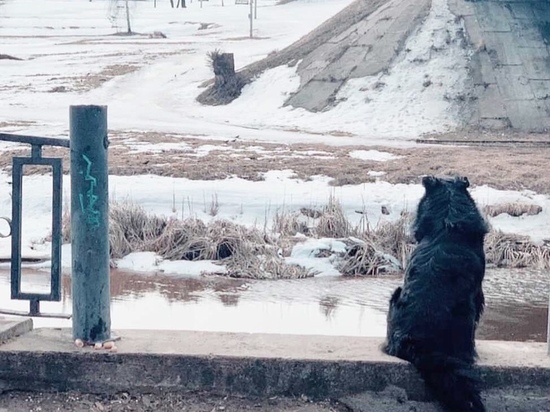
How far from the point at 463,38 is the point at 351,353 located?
2378cm

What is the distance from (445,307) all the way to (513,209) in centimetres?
825

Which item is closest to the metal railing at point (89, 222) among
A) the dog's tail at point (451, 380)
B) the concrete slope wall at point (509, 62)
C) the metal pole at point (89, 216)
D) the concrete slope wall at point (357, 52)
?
the metal pole at point (89, 216)

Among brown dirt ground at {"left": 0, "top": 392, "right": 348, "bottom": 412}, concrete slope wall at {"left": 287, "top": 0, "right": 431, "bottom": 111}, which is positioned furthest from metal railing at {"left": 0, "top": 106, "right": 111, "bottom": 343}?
concrete slope wall at {"left": 287, "top": 0, "right": 431, "bottom": 111}

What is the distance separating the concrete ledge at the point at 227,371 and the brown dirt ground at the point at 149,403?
0.04 m

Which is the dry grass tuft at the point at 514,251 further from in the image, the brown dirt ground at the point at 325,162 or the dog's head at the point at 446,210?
the dog's head at the point at 446,210

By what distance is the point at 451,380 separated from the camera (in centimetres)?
459

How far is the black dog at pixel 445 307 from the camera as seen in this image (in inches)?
182

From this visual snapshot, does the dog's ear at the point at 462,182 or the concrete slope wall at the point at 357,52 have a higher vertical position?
the concrete slope wall at the point at 357,52

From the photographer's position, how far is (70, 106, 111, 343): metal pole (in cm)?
487

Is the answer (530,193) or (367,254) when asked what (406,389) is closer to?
(367,254)

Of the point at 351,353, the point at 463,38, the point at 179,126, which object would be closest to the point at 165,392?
the point at 351,353

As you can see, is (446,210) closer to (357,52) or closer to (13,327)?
(13,327)

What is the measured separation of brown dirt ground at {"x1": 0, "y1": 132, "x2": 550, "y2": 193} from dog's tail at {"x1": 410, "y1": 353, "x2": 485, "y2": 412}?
957cm

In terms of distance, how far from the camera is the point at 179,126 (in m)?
23.9
